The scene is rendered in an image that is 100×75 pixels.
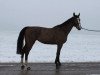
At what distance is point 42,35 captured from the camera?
1391cm

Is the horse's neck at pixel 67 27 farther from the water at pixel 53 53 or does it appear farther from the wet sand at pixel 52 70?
the water at pixel 53 53

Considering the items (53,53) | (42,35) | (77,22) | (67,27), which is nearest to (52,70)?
(42,35)

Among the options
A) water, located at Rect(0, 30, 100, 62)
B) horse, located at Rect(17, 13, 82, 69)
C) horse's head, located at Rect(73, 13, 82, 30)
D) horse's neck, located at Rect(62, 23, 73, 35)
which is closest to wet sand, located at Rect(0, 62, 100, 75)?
horse, located at Rect(17, 13, 82, 69)

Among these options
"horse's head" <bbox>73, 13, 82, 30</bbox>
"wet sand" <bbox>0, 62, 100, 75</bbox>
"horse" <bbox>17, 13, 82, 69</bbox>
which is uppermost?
"horse's head" <bbox>73, 13, 82, 30</bbox>

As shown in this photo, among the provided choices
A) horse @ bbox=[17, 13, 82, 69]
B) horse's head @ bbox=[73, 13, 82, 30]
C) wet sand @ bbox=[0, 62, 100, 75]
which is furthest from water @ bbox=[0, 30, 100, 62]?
horse's head @ bbox=[73, 13, 82, 30]

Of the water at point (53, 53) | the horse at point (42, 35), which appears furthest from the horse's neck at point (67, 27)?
the water at point (53, 53)

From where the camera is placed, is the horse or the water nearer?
the horse

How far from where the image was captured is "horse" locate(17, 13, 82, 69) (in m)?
13.6

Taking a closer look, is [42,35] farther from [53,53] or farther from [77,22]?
[53,53]

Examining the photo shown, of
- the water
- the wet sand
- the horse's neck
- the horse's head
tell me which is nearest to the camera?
the wet sand

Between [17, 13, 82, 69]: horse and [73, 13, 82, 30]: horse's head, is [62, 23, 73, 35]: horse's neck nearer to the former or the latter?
[17, 13, 82, 69]: horse

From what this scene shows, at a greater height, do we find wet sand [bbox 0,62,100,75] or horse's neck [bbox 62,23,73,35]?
horse's neck [bbox 62,23,73,35]

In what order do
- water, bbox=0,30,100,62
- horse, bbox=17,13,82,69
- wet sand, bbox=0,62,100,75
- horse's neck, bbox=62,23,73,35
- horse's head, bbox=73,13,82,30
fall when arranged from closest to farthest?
1. wet sand, bbox=0,62,100,75
2. horse, bbox=17,13,82,69
3. horse's head, bbox=73,13,82,30
4. horse's neck, bbox=62,23,73,35
5. water, bbox=0,30,100,62

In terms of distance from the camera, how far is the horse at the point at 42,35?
1361 cm
